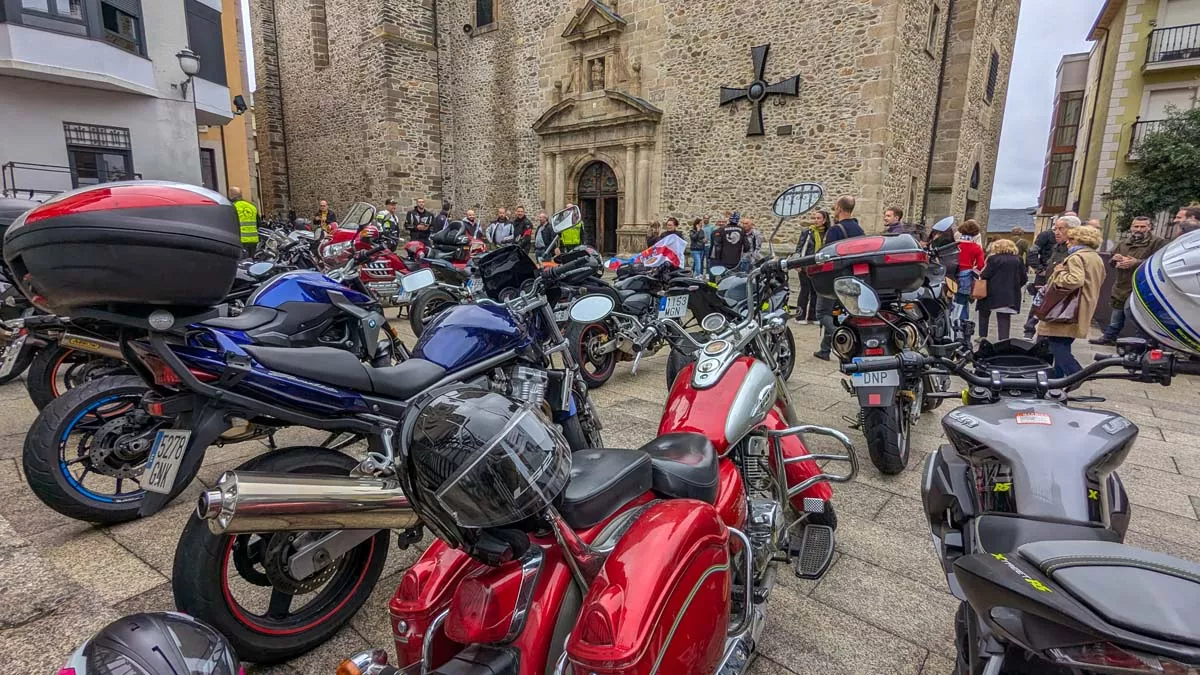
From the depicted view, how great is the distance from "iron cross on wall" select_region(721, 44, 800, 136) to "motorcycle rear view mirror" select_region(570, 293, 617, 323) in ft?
38.8

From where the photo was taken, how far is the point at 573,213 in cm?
340

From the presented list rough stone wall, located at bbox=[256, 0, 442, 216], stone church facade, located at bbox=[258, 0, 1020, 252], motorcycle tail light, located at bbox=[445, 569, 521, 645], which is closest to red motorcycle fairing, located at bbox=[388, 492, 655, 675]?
motorcycle tail light, located at bbox=[445, 569, 521, 645]

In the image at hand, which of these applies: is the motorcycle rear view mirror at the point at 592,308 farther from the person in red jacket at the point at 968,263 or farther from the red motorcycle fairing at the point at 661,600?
the person in red jacket at the point at 968,263

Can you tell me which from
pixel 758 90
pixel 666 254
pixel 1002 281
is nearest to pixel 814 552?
pixel 666 254

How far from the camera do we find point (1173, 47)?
16.6 meters

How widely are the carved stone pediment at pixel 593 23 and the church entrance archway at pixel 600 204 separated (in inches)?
131

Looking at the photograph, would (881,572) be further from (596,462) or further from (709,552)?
(596,462)

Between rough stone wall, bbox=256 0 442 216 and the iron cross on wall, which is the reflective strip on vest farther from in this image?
rough stone wall, bbox=256 0 442 216

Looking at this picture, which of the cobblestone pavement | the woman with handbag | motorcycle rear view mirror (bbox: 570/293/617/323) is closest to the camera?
the cobblestone pavement

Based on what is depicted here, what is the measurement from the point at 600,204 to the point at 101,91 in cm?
1121

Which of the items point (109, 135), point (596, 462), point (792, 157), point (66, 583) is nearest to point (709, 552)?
point (596, 462)

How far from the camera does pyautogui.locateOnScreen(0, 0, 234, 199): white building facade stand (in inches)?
399

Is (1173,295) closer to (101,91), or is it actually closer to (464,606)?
(464,606)

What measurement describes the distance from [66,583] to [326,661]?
3.72 ft
